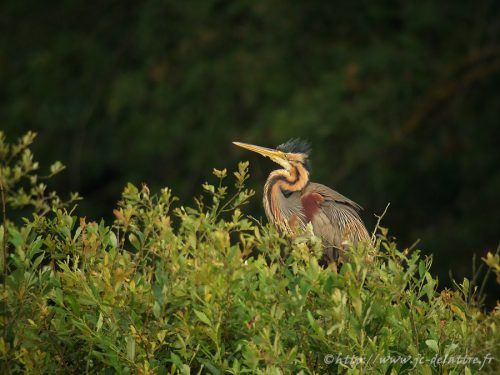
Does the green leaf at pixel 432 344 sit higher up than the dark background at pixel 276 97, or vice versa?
the green leaf at pixel 432 344

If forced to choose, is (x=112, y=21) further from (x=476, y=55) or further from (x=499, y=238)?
(x=499, y=238)

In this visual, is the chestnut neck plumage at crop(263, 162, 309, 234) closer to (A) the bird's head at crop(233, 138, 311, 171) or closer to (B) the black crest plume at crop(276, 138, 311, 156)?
(A) the bird's head at crop(233, 138, 311, 171)

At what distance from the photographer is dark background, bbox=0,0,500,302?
38.8 ft

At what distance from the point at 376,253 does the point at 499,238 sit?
7696 mm

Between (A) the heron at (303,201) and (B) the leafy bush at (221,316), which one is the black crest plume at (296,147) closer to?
(A) the heron at (303,201)

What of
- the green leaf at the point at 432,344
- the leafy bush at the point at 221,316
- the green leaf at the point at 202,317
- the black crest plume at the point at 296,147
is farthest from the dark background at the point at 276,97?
the green leaf at the point at 202,317

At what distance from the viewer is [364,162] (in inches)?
464

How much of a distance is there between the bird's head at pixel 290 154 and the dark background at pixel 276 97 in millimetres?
4476

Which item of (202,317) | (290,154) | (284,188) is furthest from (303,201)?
(202,317)

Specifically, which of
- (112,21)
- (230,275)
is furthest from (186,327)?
(112,21)

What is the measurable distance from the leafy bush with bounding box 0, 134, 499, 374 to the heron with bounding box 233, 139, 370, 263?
2580 millimetres

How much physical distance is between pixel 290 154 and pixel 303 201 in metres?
0.32

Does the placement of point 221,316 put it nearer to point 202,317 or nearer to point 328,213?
point 202,317

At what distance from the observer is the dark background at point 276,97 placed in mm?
11828
